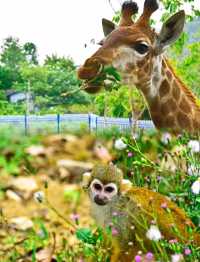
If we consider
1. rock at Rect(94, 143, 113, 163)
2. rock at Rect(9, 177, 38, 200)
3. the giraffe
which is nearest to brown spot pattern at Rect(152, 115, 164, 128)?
the giraffe

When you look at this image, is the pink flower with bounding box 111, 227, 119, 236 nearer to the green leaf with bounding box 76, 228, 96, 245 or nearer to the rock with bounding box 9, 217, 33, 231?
the green leaf with bounding box 76, 228, 96, 245

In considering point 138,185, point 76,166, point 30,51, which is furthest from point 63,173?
point 30,51

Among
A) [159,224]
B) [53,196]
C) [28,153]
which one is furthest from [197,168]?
[28,153]

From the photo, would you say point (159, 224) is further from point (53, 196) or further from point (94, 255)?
point (53, 196)

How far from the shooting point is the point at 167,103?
480cm

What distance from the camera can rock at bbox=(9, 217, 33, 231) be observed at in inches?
215

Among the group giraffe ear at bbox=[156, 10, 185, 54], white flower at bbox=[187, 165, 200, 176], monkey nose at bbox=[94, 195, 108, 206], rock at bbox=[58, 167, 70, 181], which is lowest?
rock at bbox=[58, 167, 70, 181]

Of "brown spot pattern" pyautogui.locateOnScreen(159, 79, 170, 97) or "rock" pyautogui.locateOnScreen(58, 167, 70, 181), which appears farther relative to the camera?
"rock" pyautogui.locateOnScreen(58, 167, 70, 181)

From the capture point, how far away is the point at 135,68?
455cm

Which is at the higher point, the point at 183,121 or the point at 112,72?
the point at 112,72

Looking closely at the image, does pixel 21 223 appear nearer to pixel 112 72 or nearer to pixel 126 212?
pixel 112 72

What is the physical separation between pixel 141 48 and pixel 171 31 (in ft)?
0.76

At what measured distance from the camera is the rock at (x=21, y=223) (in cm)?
545

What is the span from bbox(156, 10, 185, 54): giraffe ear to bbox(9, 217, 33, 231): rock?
169 cm
